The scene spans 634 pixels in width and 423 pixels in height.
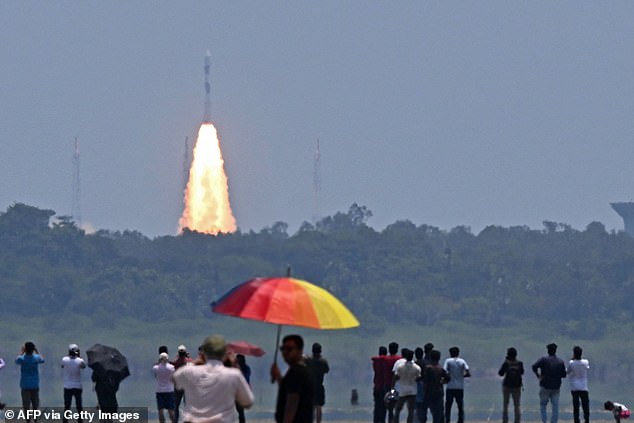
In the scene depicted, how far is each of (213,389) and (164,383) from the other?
47.4 feet

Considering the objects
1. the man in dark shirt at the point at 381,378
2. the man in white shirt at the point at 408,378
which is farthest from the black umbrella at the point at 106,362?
the man in white shirt at the point at 408,378

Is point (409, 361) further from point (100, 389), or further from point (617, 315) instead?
point (617, 315)

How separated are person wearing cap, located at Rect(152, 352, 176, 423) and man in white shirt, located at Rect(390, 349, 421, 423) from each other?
14.0 feet

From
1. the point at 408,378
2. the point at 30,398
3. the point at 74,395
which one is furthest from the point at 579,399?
the point at 30,398

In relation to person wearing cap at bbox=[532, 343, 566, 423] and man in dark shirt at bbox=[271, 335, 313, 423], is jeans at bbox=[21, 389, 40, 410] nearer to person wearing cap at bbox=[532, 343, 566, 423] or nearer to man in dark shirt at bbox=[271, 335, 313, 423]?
person wearing cap at bbox=[532, 343, 566, 423]

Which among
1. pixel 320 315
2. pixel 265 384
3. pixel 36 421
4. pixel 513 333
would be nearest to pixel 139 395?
pixel 265 384

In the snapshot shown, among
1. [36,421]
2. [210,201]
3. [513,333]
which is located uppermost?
[210,201]

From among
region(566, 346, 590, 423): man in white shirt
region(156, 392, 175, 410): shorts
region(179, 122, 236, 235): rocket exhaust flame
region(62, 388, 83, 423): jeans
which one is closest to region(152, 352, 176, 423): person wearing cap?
region(156, 392, 175, 410): shorts

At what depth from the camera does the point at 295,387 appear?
23.3 metres

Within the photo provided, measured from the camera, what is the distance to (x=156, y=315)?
7584 inches

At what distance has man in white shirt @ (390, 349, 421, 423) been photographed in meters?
37.3

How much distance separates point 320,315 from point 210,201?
521 ft

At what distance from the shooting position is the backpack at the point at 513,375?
130 ft

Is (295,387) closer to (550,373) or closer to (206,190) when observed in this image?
(550,373)
